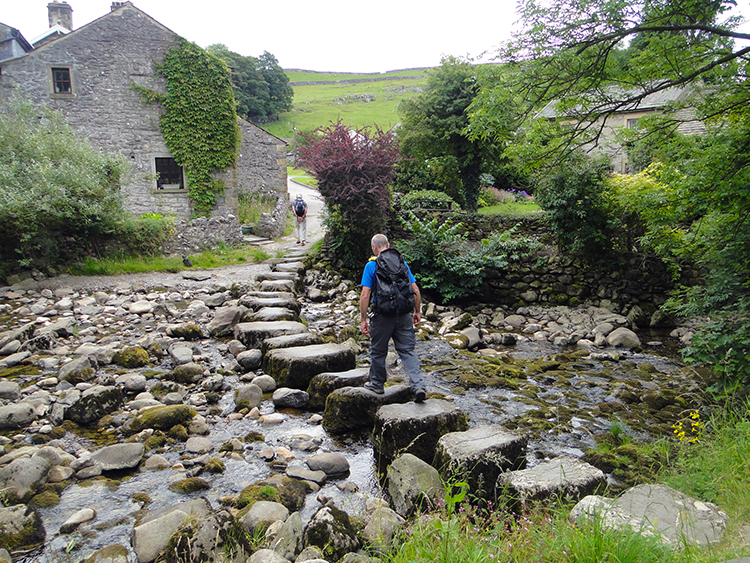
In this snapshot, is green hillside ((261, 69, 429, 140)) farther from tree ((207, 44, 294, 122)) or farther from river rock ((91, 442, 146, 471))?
river rock ((91, 442, 146, 471))

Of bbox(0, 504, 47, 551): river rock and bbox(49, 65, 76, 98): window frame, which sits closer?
bbox(0, 504, 47, 551): river rock

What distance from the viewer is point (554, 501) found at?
352 centimetres

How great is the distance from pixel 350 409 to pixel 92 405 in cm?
292

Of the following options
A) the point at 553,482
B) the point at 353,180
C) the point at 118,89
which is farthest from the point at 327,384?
the point at 118,89

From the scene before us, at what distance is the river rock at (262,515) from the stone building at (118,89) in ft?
58.4

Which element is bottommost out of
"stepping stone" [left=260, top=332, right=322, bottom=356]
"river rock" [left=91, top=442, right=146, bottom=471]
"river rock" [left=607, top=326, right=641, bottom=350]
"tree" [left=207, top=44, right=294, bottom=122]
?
"river rock" [left=607, top=326, right=641, bottom=350]

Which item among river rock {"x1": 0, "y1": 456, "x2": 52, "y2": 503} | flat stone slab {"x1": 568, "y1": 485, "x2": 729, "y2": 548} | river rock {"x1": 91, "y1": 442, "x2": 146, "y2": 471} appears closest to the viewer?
flat stone slab {"x1": 568, "y1": 485, "x2": 729, "y2": 548}

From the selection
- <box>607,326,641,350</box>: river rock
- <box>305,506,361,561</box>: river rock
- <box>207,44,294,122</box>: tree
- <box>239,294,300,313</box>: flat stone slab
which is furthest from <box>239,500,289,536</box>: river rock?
<box>207,44,294,122</box>: tree

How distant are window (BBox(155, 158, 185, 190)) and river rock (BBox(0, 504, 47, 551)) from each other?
17873 millimetres

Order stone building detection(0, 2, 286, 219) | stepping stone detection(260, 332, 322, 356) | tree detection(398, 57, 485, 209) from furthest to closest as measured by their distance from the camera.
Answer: tree detection(398, 57, 485, 209) < stone building detection(0, 2, 286, 219) < stepping stone detection(260, 332, 322, 356)

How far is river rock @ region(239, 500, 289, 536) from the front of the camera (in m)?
3.34

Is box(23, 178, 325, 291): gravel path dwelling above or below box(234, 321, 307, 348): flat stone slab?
above

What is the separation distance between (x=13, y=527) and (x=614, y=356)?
8.91m

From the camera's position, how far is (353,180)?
12.4 meters
